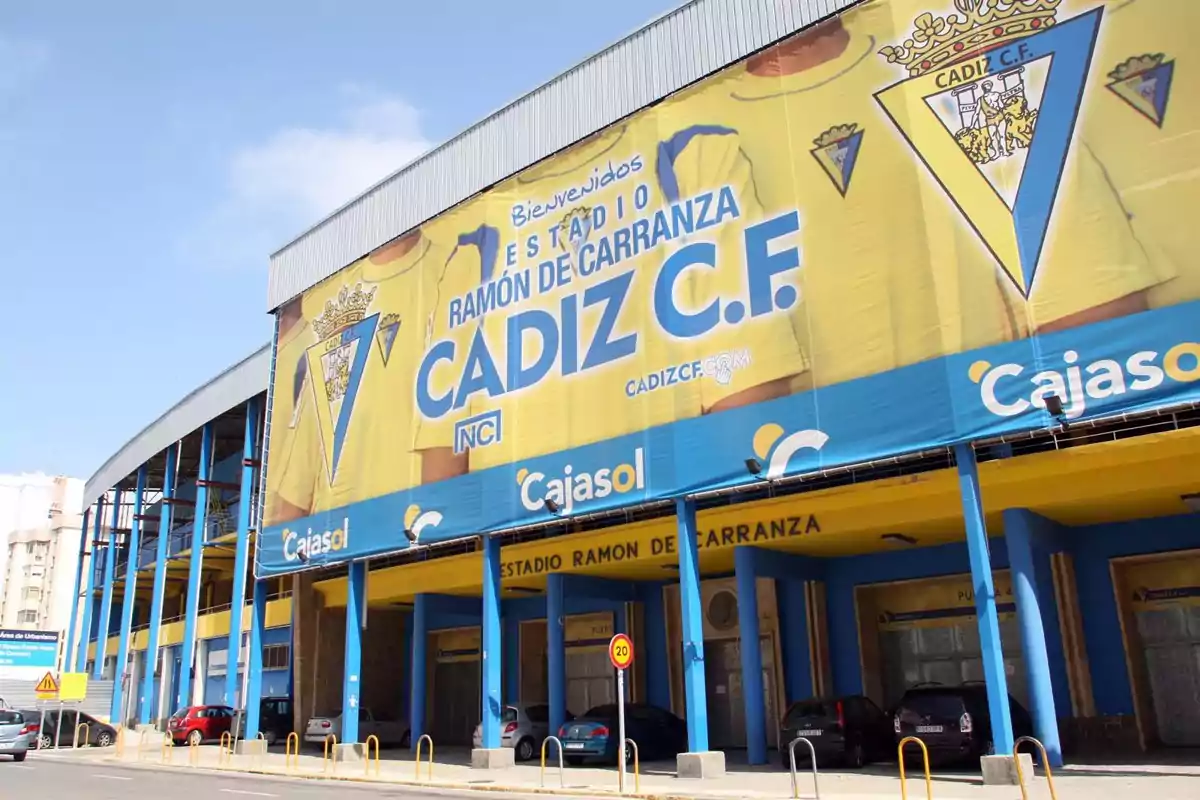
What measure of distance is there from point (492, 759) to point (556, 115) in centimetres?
1511

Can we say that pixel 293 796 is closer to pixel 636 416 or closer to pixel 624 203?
pixel 636 416

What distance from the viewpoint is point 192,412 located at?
43.0 metres

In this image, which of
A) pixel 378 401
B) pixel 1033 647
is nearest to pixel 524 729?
pixel 378 401

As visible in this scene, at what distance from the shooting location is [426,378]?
86.5 ft

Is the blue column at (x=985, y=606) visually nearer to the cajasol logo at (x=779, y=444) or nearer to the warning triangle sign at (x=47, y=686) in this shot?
the cajasol logo at (x=779, y=444)

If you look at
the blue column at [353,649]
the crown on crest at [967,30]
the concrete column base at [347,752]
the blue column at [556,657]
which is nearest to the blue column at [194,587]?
the blue column at [353,649]

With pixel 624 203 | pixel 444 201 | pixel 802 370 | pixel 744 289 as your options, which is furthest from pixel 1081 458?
pixel 444 201

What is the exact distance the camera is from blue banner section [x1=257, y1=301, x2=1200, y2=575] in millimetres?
15062

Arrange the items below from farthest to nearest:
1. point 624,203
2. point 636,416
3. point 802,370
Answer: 1. point 624,203
2. point 636,416
3. point 802,370

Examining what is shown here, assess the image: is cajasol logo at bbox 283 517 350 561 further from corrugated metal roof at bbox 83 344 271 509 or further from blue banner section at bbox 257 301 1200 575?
corrugated metal roof at bbox 83 344 271 509

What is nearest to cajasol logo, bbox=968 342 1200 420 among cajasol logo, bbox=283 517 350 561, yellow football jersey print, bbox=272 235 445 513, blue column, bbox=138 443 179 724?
yellow football jersey print, bbox=272 235 445 513

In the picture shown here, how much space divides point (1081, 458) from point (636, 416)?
8.44 metres

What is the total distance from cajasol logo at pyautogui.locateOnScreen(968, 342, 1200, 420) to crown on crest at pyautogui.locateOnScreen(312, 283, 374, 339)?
18348 mm

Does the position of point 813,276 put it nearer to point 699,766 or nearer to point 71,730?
point 699,766
